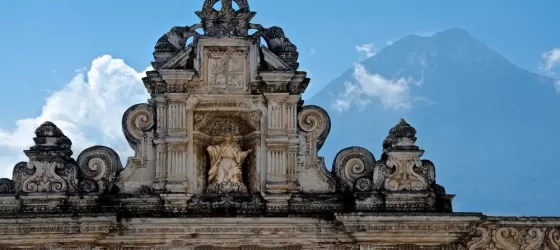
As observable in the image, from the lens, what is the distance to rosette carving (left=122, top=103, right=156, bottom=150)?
13500 millimetres

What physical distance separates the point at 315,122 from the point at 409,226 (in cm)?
219

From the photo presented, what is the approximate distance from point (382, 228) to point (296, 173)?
1.59 m

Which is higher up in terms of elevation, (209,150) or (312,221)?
(209,150)

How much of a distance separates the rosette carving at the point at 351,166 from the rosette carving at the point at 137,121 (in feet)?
9.77

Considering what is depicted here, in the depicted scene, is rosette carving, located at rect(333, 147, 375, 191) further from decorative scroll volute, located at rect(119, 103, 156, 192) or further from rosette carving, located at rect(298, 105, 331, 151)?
decorative scroll volute, located at rect(119, 103, 156, 192)

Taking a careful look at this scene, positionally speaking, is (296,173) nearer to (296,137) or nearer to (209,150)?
(296,137)

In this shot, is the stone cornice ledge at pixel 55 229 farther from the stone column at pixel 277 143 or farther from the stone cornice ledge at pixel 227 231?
the stone column at pixel 277 143

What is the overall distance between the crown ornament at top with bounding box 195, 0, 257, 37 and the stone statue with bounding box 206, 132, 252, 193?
1750 mm

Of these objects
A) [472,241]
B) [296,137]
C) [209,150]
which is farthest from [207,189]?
[472,241]

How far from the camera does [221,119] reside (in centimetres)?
1389

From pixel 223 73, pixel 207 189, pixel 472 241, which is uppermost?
pixel 223 73

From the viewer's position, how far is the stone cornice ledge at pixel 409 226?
12.7 metres

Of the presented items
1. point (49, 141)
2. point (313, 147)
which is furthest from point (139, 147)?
point (313, 147)

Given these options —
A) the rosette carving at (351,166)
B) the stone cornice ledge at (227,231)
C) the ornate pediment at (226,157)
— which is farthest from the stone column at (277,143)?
the rosette carving at (351,166)
